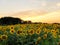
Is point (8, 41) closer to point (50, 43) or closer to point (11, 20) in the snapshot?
point (50, 43)

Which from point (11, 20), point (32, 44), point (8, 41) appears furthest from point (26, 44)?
point (11, 20)

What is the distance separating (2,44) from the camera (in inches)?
297

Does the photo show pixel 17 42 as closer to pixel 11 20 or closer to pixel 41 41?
pixel 41 41

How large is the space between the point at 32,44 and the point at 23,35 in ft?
2.22

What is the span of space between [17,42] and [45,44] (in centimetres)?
83

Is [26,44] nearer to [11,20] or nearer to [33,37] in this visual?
[33,37]

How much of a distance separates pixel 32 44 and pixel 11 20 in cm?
1964

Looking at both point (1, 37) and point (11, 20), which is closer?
point (1, 37)

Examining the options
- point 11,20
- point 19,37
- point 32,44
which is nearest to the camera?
point 32,44

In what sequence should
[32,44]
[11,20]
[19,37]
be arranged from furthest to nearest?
[11,20] < [19,37] < [32,44]

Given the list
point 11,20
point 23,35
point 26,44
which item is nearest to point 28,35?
point 23,35

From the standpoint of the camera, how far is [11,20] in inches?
1045

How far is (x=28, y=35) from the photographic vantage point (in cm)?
764

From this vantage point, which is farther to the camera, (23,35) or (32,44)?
(23,35)
